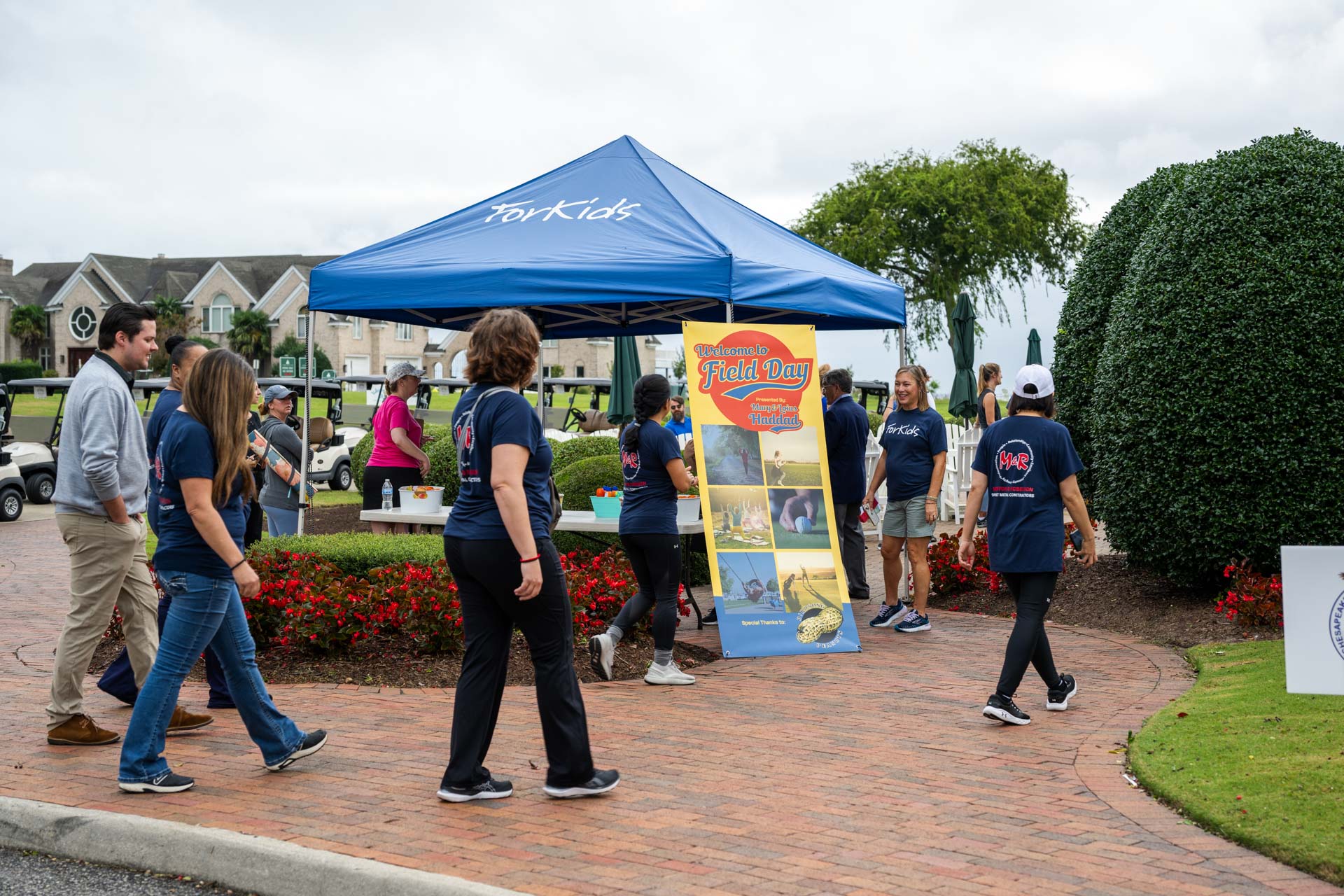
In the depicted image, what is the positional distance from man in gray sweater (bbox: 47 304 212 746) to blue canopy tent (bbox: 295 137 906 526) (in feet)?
11.2

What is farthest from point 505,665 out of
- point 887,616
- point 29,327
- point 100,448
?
point 29,327

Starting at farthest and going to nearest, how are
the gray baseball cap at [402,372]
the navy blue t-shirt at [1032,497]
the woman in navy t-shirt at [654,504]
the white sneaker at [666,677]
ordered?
1. the gray baseball cap at [402,372]
2. the white sneaker at [666,677]
3. the woman in navy t-shirt at [654,504]
4. the navy blue t-shirt at [1032,497]

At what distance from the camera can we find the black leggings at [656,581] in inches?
280

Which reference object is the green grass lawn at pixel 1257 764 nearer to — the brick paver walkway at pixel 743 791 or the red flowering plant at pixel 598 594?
the brick paver walkway at pixel 743 791

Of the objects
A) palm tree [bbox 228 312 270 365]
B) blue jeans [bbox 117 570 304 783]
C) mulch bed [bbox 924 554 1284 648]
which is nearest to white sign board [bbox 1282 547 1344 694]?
mulch bed [bbox 924 554 1284 648]

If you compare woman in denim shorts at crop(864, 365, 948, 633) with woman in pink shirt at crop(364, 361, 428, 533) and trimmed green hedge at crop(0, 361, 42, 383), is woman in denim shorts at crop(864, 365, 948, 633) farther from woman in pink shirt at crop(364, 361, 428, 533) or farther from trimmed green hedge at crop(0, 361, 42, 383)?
trimmed green hedge at crop(0, 361, 42, 383)

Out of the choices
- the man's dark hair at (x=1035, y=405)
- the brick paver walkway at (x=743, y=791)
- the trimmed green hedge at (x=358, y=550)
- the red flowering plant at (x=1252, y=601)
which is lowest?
the brick paver walkway at (x=743, y=791)

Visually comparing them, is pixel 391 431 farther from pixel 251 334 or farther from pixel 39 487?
pixel 251 334

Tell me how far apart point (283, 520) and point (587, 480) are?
2.91 m

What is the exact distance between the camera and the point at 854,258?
163 ft

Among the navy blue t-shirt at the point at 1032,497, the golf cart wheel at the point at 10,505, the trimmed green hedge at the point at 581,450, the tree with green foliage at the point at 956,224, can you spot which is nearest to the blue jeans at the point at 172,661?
the navy blue t-shirt at the point at 1032,497

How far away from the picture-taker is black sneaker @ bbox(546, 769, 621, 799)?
16.2 ft

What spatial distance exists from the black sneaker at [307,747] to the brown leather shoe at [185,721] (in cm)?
105

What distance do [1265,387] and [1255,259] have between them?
0.98m
